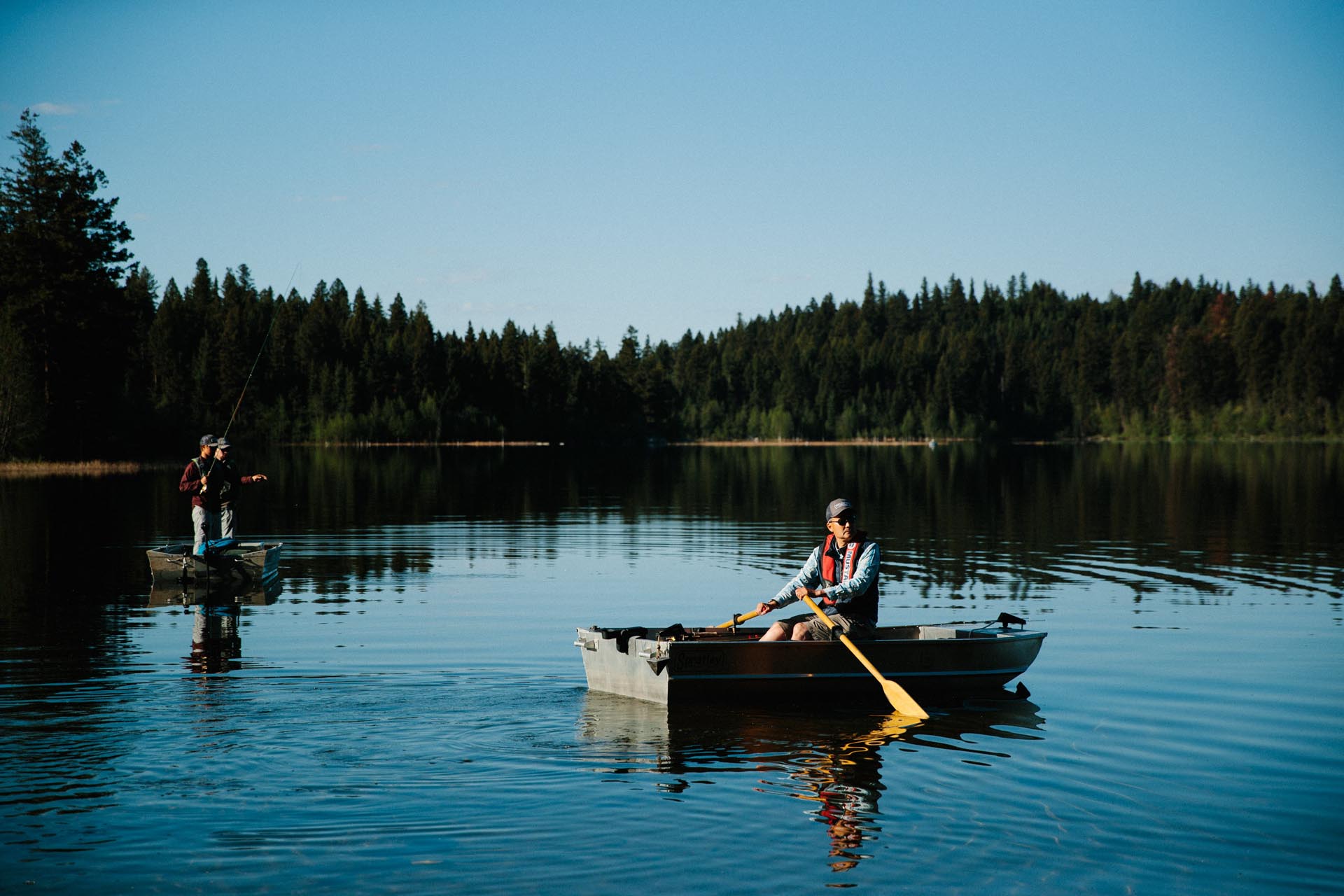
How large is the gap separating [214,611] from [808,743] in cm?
1315

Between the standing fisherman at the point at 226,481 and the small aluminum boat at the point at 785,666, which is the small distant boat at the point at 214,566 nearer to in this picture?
the standing fisherman at the point at 226,481

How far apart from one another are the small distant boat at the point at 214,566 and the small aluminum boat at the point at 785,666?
11605 millimetres

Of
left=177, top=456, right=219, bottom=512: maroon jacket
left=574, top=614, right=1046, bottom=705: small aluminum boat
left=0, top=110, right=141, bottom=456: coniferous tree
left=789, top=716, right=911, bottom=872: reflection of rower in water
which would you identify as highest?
left=0, top=110, right=141, bottom=456: coniferous tree

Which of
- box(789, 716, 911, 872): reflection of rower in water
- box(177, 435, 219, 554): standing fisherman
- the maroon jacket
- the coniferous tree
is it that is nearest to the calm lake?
box(789, 716, 911, 872): reflection of rower in water

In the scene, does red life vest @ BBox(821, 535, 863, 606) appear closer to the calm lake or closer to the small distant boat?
the calm lake

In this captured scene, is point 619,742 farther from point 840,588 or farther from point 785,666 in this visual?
point 840,588

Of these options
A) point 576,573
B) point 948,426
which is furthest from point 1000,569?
point 948,426

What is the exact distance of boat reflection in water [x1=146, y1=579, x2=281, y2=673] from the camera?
672 inches

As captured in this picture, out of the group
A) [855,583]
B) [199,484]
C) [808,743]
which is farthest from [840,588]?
[199,484]

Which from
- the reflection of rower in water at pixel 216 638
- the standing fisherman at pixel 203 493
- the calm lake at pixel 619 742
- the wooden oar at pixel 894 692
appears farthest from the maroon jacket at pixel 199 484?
the wooden oar at pixel 894 692

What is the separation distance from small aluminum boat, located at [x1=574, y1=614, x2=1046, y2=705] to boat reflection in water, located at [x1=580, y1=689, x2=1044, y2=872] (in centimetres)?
23

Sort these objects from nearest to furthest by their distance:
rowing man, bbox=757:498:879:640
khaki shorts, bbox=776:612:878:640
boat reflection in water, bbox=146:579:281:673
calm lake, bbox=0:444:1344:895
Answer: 1. calm lake, bbox=0:444:1344:895
2. khaki shorts, bbox=776:612:878:640
3. rowing man, bbox=757:498:879:640
4. boat reflection in water, bbox=146:579:281:673

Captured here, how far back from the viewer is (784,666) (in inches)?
572

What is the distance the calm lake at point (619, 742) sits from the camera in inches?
370
